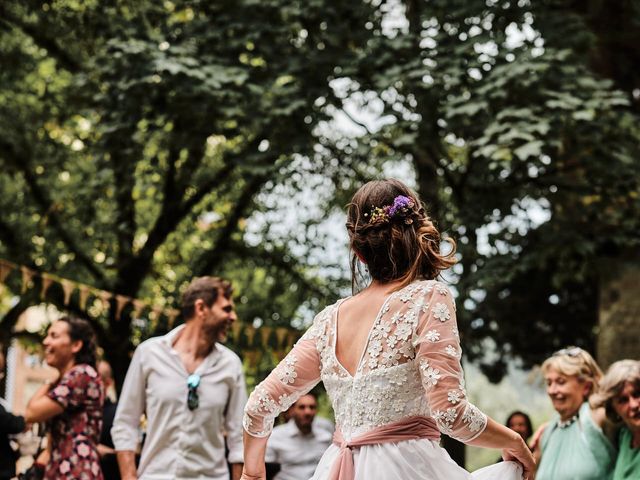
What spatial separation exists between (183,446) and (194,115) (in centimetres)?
532

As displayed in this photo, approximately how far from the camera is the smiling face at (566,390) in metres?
6.78

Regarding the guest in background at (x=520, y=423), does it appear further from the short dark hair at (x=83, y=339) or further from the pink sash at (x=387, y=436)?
the pink sash at (x=387, y=436)

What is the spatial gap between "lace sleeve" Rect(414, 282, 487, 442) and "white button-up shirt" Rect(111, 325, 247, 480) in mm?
2665

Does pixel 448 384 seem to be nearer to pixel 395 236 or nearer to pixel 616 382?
pixel 395 236

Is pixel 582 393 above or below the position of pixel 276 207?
below

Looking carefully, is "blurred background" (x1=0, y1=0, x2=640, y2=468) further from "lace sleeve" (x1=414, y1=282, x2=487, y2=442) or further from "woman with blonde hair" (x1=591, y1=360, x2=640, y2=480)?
"lace sleeve" (x1=414, y1=282, x2=487, y2=442)

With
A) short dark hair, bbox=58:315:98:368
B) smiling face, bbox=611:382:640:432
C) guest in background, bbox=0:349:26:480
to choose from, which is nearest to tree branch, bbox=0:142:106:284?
guest in background, bbox=0:349:26:480

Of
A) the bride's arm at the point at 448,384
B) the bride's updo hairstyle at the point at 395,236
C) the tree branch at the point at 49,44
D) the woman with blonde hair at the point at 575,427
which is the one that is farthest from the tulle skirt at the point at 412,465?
the tree branch at the point at 49,44

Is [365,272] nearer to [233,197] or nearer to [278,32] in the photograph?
[278,32]

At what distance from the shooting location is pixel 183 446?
5.68 m

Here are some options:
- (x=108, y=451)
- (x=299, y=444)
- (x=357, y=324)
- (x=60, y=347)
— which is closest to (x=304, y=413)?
(x=299, y=444)

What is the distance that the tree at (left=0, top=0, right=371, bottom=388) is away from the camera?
401 inches

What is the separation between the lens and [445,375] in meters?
3.26

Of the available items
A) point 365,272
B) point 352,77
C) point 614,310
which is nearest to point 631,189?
point 614,310
